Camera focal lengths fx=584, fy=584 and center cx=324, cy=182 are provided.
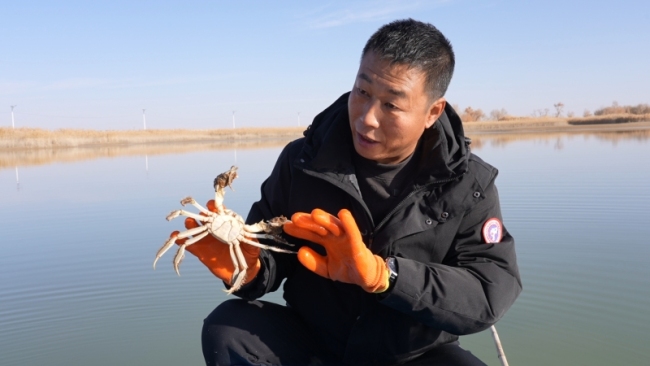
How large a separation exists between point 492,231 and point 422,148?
399mm

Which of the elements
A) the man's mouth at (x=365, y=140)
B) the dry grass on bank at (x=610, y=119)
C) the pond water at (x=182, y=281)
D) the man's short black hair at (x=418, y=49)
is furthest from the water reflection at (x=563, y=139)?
the man's mouth at (x=365, y=140)

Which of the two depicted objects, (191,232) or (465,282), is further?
(191,232)

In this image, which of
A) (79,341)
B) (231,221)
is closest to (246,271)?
(231,221)

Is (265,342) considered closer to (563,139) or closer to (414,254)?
(414,254)

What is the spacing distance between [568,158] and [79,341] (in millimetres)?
12093

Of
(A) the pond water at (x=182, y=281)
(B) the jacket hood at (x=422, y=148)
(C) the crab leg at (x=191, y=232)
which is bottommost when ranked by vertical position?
(A) the pond water at (x=182, y=281)

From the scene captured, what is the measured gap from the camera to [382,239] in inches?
79.8

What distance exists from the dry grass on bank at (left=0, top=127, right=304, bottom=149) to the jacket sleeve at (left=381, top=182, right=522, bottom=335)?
87.3 feet

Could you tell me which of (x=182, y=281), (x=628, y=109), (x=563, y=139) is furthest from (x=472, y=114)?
(x=182, y=281)

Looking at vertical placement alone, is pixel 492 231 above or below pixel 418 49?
below

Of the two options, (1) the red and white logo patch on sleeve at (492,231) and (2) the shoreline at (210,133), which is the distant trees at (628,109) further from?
(1) the red and white logo patch on sleeve at (492,231)

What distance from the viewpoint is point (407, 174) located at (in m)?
2.16

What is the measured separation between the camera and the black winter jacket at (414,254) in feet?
6.17

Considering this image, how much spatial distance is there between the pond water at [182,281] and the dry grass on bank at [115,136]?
1821 cm
